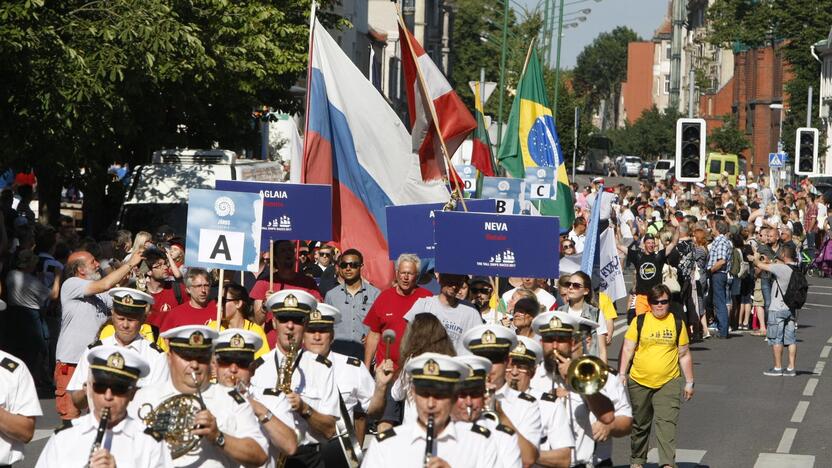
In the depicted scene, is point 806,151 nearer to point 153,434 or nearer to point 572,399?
point 572,399

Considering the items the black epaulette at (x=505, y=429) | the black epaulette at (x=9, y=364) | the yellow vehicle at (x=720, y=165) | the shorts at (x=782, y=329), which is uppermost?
the yellow vehicle at (x=720, y=165)

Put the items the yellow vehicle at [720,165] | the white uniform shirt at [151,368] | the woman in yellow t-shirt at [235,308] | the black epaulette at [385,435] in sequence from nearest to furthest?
the black epaulette at [385,435] < the white uniform shirt at [151,368] < the woman in yellow t-shirt at [235,308] < the yellow vehicle at [720,165]

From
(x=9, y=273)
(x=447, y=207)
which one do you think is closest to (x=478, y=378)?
(x=447, y=207)

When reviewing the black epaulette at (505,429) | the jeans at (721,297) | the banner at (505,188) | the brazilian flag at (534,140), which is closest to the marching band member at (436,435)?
the black epaulette at (505,429)

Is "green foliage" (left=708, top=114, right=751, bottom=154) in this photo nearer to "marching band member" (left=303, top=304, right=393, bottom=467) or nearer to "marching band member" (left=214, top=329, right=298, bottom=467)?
"marching band member" (left=303, top=304, right=393, bottom=467)

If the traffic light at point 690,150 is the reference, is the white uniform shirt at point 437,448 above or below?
below

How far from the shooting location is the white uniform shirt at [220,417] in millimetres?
7055

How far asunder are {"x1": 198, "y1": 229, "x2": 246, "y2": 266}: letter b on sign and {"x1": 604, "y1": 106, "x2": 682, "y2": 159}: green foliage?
286 ft

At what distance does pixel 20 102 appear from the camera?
1895cm

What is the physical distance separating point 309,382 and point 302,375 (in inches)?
2.2

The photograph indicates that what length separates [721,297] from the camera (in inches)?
962

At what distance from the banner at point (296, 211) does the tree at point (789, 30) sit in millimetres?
53057

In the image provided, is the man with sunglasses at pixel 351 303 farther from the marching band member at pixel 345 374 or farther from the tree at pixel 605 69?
the tree at pixel 605 69

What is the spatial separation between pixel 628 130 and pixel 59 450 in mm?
123907
